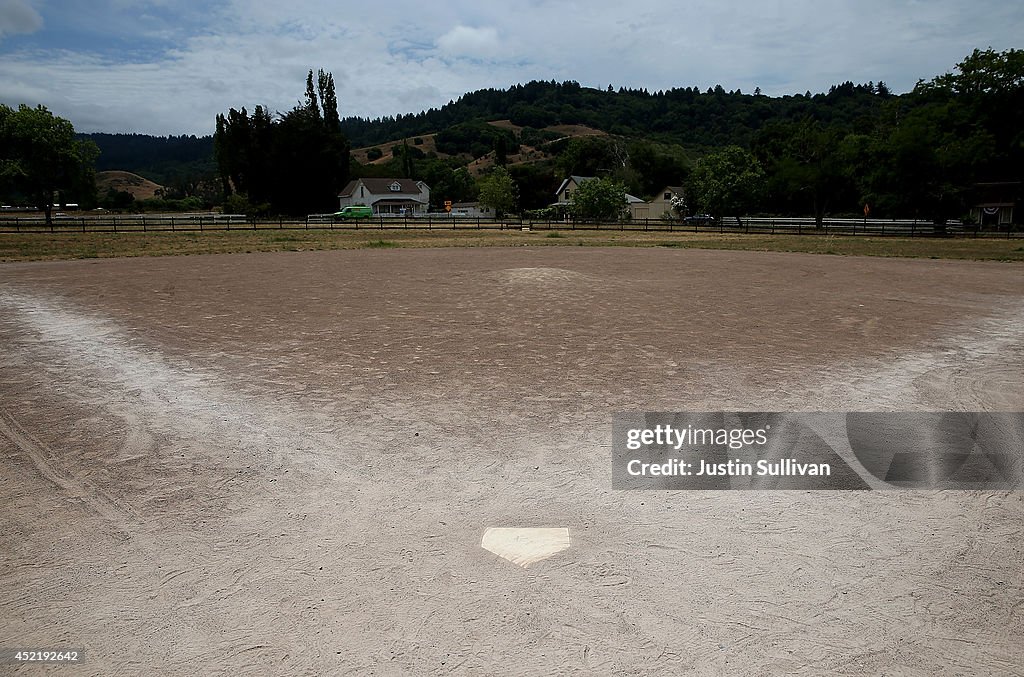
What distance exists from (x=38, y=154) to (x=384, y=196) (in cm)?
4901

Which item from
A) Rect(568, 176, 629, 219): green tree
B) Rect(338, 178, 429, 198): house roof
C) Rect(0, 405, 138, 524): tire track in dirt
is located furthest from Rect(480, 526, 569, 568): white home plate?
Rect(338, 178, 429, 198): house roof

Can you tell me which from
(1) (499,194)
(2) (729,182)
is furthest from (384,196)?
(2) (729,182)

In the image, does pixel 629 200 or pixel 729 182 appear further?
pixel 629 200

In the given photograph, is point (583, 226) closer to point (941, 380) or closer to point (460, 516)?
point (941, 380)

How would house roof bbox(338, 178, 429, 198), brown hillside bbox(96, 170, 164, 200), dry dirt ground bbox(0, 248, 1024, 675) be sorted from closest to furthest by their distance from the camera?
dry dirt ground bbox(0, 248, 1024, 675), house roof bbox(338, 178, 429, 198), brown hillside bbox(96, 170, 164, 200)

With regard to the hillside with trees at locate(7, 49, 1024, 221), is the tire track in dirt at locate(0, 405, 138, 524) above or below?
below

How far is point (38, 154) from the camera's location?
51.2 meters

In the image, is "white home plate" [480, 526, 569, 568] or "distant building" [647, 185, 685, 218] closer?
"white home plate" [480, 526, 569, 568]

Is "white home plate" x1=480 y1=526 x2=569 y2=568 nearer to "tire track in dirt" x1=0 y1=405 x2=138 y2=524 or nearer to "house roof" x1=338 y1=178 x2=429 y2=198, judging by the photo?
"tire track in dirt" x1=0 y1=405 x2=138 y2=524

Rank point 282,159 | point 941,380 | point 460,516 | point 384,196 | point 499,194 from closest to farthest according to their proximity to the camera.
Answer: point 460,516 < point 941,380 < point 282,159 < point 499,194 < point 384,196

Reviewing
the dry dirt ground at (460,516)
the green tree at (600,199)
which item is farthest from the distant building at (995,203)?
the dry dirt ground at (460,516)

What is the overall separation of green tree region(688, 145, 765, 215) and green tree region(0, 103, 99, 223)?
57.5 metres

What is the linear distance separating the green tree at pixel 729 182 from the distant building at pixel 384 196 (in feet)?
151

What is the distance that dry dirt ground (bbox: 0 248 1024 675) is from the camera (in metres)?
2.97
